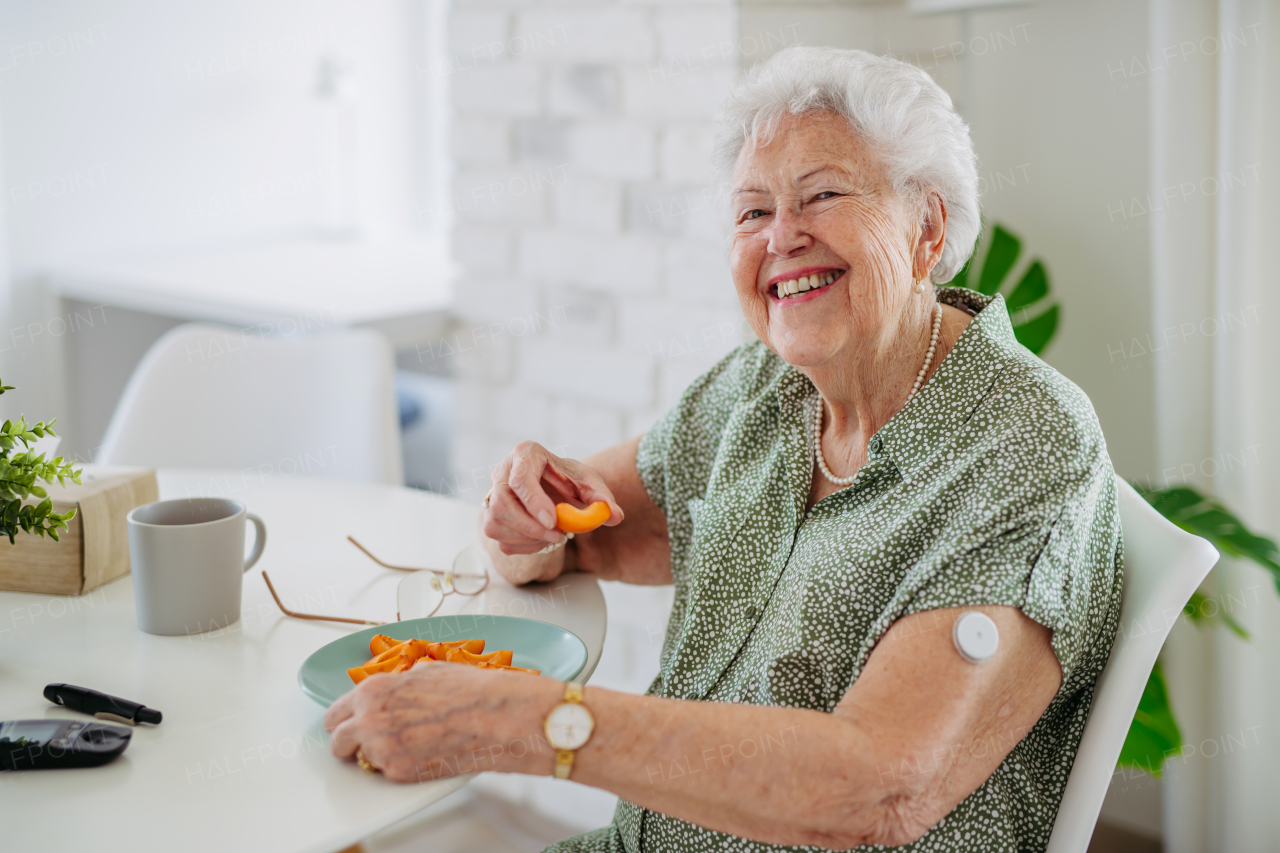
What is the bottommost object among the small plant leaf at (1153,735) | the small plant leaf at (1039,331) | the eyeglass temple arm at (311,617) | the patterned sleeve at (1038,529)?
the small plant leaf at (1153,735)

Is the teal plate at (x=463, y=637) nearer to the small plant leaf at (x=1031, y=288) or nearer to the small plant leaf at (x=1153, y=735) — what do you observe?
the small plant leaf at (x=1153, y=735)

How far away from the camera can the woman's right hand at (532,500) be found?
1161 mm

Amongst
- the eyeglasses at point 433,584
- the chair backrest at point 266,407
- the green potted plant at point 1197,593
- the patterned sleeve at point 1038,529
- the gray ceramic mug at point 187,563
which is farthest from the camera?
the chair backrest at point 266,407

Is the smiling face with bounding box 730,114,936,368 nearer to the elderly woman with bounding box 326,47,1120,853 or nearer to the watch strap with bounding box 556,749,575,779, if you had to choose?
the elderly woman with bounding box 326,47,1120,853

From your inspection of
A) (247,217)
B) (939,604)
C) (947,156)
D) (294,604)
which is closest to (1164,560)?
(939,604)

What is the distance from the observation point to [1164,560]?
3.14 feet

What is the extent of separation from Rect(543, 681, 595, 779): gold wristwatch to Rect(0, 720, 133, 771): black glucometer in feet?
1.09

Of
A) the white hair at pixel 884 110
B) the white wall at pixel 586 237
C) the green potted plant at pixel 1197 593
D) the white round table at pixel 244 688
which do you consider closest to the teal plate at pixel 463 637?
the white round table at pixel 244 688

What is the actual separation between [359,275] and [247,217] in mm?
597

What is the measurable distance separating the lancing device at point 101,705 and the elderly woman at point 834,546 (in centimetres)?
19

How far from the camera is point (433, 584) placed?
1.19 metres

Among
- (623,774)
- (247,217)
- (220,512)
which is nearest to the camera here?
(623,774)

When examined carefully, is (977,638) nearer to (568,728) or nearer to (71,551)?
(568,728)

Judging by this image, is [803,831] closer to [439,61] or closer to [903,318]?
[903,318]
